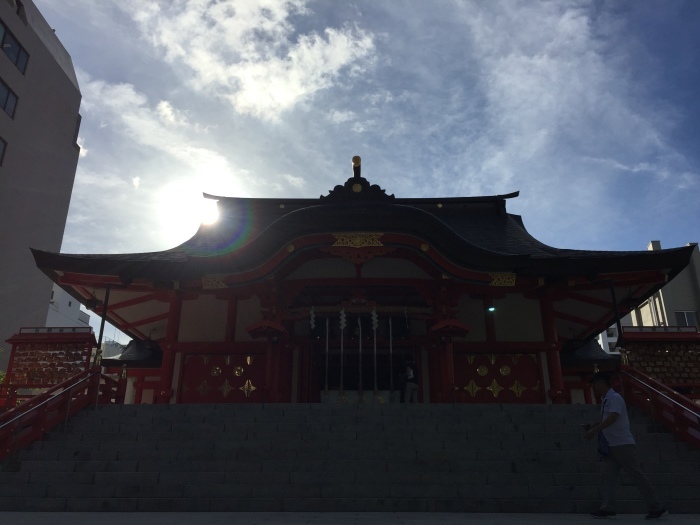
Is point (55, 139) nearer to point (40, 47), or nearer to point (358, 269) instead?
point (40, 47)

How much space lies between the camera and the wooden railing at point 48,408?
870cm

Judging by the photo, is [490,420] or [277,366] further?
[277,366]

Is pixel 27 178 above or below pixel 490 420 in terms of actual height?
above

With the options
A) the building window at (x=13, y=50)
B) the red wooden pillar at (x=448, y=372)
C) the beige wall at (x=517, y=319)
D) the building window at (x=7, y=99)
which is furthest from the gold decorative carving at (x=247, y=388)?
the building window at (x=13, y=50)

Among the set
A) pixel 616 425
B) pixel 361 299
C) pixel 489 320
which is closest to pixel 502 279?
pixel 489 320

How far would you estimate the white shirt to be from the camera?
658 cm

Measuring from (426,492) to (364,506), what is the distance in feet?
2.98

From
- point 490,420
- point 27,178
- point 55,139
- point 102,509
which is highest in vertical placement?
point 55,139

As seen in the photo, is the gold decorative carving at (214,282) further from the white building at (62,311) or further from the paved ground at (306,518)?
the white building at (62,311)

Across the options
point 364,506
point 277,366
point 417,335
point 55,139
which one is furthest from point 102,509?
point 55,139

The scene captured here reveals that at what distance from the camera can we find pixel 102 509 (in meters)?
7.22

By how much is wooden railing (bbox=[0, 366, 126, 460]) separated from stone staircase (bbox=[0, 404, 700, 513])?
0.84 feet

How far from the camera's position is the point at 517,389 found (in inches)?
596

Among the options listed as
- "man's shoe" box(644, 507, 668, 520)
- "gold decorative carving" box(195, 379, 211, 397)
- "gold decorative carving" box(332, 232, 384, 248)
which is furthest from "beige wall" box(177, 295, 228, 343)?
"man's shoe" box(644, 507, 668, 520)
